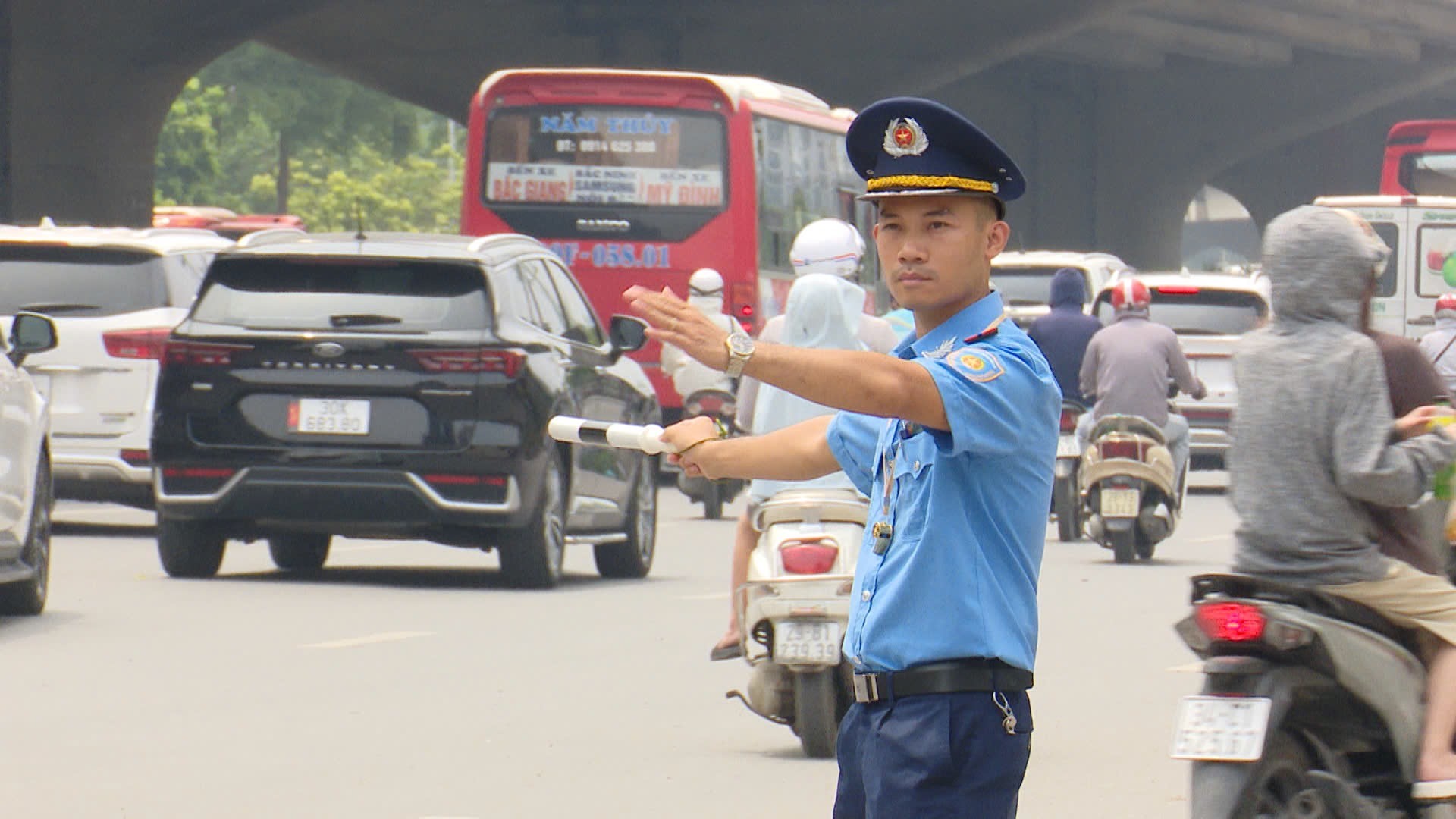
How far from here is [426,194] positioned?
76438mm

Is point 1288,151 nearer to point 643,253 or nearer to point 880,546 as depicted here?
point 643,253

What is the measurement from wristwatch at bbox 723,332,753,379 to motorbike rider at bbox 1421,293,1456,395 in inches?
524

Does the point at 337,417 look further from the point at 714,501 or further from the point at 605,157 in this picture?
the point at 605,157

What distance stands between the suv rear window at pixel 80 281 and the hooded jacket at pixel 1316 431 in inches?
451

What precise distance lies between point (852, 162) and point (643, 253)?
69.6 feet

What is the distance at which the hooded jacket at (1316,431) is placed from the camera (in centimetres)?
592

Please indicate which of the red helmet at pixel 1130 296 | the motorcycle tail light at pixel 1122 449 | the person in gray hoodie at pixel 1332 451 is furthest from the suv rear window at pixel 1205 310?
the person in gray hoodie at pixel 1332 451

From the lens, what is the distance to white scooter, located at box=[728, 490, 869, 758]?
838cm

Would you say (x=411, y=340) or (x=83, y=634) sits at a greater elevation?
(x=411, y=340)

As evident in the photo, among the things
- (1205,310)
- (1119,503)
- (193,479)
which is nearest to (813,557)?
(193,479)

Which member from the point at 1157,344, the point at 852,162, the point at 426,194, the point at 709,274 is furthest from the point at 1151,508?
the point at 426,194

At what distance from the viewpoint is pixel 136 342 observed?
1652 cm

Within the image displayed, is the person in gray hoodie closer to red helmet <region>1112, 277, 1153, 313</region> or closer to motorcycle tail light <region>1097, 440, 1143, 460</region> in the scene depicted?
red helmet <region>1112, 277, 1153, 313</region>

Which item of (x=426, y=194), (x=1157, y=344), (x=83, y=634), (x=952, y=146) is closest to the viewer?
(x=952, y=146)
